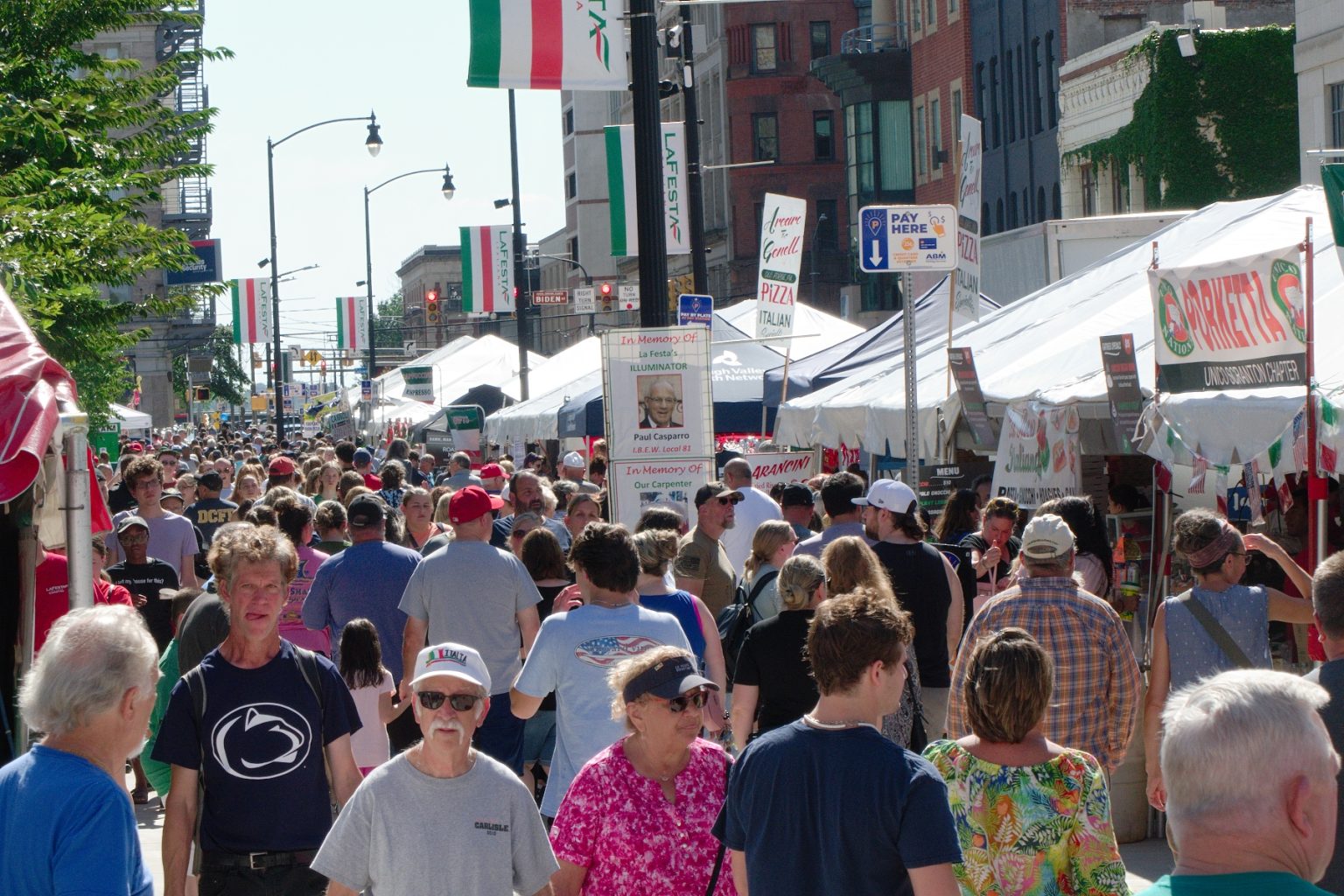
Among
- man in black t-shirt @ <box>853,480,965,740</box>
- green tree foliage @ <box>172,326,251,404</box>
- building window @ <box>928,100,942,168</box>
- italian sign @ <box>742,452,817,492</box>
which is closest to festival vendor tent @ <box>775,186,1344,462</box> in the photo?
italian sign @ <box>742,452,817,492</box>

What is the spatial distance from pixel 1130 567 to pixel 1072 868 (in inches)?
269

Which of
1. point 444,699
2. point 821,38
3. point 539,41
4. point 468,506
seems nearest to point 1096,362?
point 539,41

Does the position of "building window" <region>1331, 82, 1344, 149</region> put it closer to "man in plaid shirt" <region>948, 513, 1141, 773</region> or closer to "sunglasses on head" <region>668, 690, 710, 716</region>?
"man in plaid shirt" <region>948, 513, 1141, 773</region>

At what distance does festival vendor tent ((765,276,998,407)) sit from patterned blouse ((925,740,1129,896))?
41.2 feet

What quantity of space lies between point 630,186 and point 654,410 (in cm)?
798

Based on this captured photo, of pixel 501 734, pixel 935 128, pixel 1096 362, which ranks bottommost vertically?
pixel 501 734

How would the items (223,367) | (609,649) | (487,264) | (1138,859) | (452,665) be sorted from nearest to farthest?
(452,665) < (609,649) < (1138,859) < (487,264) < (223,367)

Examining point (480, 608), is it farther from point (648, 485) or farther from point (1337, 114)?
point (1337, 114)

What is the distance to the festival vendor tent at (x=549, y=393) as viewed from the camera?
25656 millimetres

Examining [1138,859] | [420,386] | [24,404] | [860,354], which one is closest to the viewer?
[24,404]

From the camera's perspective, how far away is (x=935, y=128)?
5156cm

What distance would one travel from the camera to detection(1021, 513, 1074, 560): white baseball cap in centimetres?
650

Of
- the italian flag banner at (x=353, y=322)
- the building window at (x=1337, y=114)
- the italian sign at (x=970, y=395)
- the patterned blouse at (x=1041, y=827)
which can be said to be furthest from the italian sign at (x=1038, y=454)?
the italian flag banner at (x=353, y=322)

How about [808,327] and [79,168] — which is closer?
[79,168]
